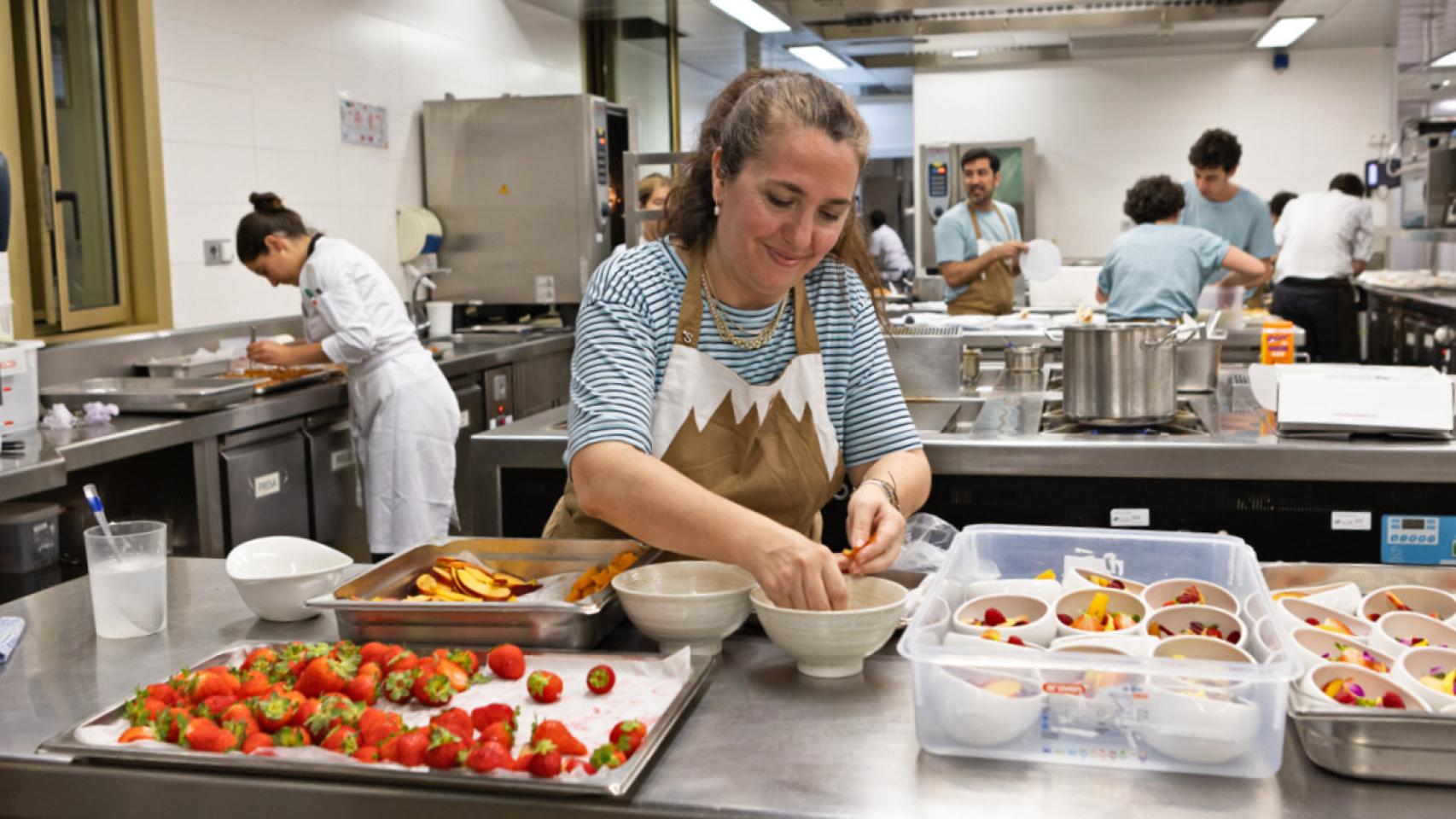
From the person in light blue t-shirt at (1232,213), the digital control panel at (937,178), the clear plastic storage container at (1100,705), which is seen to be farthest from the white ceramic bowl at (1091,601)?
the digital control panel at (937,178)

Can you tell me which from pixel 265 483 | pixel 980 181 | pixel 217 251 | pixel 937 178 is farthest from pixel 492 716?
pixel 937 178

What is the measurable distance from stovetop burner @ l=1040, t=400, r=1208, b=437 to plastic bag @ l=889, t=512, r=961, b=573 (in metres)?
0.82

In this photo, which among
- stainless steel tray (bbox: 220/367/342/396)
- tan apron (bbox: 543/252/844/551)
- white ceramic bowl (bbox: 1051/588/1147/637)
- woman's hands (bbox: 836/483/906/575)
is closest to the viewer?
white ceramic bowl (bbox: 1051/588/1147/637)

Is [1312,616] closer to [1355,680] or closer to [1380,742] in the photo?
[1355,680]

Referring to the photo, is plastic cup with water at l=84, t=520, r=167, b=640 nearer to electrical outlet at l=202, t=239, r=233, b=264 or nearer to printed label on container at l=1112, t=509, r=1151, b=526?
printed label on container at l=1112, t=509, r=1151, b=526

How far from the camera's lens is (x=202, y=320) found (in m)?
4.79

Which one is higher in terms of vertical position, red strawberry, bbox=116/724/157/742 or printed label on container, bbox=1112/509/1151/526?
red strawberry, bbox=116/724/157/742

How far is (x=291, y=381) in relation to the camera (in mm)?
4348

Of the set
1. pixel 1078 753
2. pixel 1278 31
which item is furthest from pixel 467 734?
pixel 1278 31

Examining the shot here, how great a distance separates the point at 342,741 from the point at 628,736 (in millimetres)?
284

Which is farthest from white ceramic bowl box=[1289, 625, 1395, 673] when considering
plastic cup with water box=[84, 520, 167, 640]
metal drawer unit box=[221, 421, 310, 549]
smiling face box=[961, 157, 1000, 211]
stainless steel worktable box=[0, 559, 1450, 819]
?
smiling face box=[961, 157, 1000, 211]

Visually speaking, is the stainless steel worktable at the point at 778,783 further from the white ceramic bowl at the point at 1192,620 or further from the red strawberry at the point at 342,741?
the white ceramic bowl at the point at 1192,620

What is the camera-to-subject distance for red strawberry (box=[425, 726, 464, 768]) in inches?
48.0

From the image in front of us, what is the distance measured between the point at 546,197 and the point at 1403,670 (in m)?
5.55
